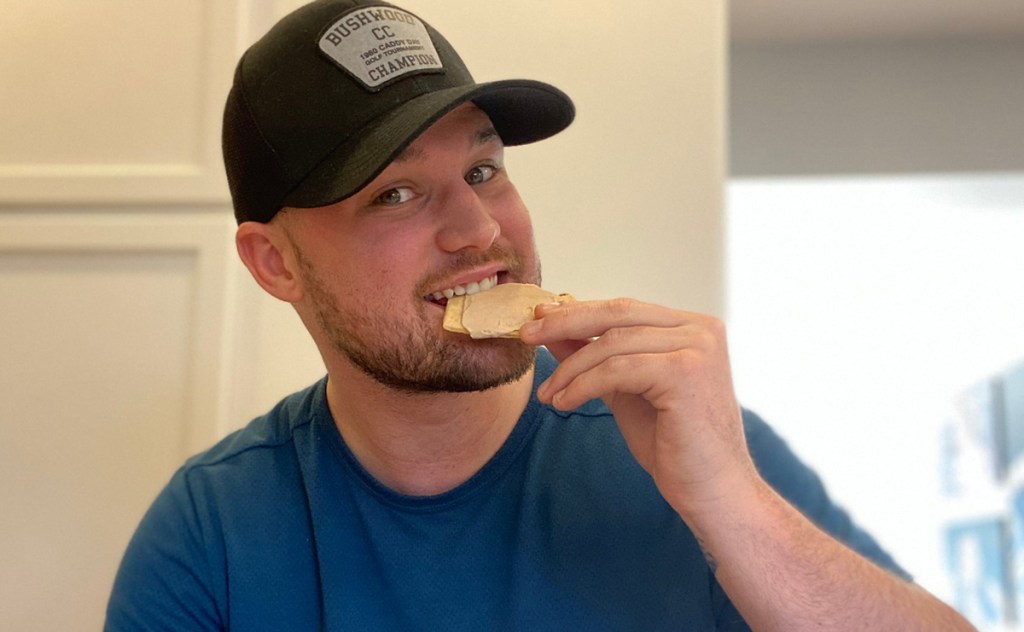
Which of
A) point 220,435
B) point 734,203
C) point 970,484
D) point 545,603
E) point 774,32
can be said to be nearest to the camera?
point 545,603

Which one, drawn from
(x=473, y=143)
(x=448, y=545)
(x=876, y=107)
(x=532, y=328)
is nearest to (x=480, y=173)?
(x=473, y=143)

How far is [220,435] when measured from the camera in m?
1.36

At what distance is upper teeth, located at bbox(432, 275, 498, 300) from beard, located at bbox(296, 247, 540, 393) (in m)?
0.01

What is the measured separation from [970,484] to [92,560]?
3.77 meters

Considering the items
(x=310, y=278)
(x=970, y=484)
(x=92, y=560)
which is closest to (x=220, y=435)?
(x=92, y=560)

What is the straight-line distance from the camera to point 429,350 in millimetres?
939

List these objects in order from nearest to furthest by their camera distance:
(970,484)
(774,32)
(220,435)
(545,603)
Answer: (545,603)
(220,435)
(774,32)
(970,484)

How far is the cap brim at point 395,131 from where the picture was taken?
0.87 metres

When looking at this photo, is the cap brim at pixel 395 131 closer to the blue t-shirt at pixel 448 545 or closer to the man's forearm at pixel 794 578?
the blue t-shirt at pixel 448 545

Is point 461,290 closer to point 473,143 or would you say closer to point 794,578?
point 473,143

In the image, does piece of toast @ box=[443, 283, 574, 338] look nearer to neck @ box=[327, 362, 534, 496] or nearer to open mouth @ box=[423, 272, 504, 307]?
open mouth @ box=[423, 272, 504, 307]

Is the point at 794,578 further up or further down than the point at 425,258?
further down

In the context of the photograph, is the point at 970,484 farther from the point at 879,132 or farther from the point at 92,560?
the point at 92,560

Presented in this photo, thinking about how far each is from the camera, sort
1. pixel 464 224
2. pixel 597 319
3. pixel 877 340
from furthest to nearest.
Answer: pixel 877 340
pixel 464 224
pixel 597 319
